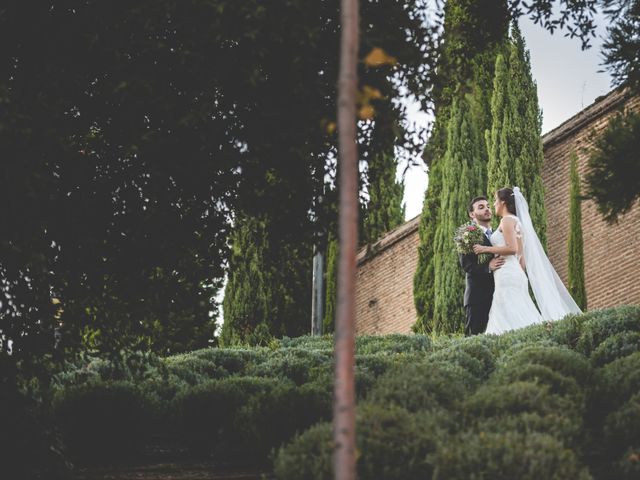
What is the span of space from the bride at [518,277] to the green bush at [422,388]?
605cm

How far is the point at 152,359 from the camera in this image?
784 centimetres

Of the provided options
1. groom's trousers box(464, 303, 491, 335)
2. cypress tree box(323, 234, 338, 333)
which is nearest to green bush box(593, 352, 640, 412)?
groom's trousers box(464, 303, 491, 335)

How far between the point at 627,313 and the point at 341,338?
6.38 m

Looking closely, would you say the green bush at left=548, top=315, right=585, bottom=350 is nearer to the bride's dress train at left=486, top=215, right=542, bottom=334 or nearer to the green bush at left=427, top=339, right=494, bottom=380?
the green bush at left=427, top=339, right=494, bottom=380

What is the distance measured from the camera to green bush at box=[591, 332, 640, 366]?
25.9ft

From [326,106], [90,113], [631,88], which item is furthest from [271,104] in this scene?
[631,88]

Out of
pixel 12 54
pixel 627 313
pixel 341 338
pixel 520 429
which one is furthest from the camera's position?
pixel 627 313

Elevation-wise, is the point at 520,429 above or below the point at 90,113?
below

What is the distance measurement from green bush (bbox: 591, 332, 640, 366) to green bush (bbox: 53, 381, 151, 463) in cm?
385

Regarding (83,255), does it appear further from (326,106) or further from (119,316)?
(326,106)

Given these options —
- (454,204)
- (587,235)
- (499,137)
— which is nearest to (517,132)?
(499,137)

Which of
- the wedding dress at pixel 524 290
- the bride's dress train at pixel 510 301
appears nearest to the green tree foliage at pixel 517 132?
the wedding dress at pixel 524 290

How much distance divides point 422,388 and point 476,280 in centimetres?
753

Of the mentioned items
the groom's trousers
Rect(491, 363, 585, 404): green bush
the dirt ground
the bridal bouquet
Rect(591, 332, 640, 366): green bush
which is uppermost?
the bridal bouquet
